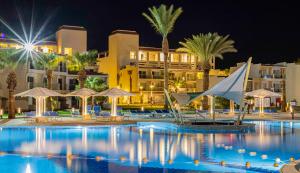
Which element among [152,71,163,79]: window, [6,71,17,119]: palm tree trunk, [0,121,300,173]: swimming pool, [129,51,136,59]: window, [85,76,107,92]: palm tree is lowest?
[0,121,300,173]: swimming pool

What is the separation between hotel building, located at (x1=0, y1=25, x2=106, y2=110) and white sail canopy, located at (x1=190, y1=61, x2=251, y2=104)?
2589 centimetres

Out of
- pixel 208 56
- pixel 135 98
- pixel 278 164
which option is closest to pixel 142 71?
pixel 135 98

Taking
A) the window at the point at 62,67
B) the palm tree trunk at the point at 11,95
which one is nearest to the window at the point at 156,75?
the window at the point at 62,67

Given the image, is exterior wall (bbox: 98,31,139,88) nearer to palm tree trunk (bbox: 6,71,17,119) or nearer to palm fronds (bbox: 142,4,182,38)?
palm fronds (bbox: 142,4,182,38)

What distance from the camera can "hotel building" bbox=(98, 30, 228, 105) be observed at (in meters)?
70.2

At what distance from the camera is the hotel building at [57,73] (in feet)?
160

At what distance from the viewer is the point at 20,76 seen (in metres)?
49.6

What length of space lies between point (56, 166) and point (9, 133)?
12.7 meters

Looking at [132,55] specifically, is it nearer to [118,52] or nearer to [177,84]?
[118,52]

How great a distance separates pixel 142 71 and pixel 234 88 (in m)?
44.1

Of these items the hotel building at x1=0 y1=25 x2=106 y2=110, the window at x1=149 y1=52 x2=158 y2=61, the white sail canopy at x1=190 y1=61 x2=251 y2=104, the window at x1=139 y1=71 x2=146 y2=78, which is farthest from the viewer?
the window at x1=149 y1=52 x2=158 y2=61

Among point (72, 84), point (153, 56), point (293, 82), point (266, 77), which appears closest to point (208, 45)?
point (72, 84)

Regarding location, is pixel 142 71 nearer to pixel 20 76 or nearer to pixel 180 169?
pixel 20 76

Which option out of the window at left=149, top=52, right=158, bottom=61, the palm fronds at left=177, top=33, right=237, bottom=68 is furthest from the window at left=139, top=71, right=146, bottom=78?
the palm fronds at left=177, top=33, right=237, bottom=68
